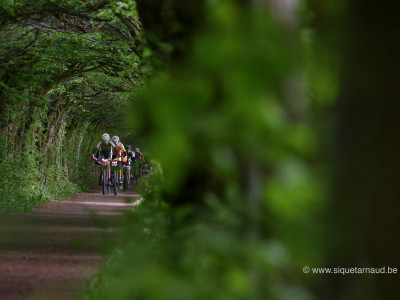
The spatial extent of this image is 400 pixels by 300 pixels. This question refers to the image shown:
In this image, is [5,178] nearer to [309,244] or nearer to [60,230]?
[60,230]

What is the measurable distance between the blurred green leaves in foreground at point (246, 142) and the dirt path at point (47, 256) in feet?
4.47

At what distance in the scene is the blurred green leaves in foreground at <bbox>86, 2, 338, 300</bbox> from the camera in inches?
66.2

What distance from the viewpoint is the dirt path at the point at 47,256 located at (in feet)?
25.5

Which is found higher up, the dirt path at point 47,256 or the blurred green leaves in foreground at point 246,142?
the blurred green leaves in foreground at point 246,142

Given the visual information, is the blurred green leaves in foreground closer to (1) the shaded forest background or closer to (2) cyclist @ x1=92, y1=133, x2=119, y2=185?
(1) the shaded forest background

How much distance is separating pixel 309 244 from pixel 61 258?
8.98 m

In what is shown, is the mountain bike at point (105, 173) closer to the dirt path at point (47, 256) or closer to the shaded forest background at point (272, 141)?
the dirt path at point (47, 256)

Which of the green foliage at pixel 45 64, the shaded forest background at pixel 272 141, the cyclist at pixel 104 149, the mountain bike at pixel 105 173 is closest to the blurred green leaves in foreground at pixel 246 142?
the shaded forest background at pixel 272 141

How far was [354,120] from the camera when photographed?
6.10 ft

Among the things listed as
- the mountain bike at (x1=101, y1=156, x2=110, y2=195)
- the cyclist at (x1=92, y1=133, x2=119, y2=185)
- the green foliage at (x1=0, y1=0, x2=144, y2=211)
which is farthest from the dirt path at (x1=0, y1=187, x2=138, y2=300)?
the mountain bike at (x1=101, y1=156, x2=110, y2=195)

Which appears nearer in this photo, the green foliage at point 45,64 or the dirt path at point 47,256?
the dirt path at point 47,256

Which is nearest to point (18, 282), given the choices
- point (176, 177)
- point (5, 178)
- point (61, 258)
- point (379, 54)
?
point (61, 258)

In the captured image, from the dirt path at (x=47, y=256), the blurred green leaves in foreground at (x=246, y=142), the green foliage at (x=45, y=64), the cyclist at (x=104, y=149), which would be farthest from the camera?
the cyclist at (x=104, y=149)

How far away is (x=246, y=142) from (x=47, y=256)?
9333mm
